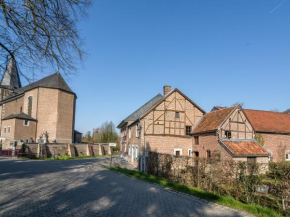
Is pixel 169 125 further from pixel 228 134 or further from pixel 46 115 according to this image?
pixel 46 115

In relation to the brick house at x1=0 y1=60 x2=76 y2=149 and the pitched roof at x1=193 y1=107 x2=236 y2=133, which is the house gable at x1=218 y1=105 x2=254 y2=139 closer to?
the pitched roof at x1=193 y1=107 x2=236 y2=133

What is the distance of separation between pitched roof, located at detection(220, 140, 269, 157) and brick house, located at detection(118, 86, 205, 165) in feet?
15.0

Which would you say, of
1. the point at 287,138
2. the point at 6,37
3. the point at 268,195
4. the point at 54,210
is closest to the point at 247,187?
the point at 268,195

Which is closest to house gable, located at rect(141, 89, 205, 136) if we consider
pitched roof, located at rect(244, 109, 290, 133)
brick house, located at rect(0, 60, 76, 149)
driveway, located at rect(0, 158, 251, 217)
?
pitched roof, located at rect(244, 109, 290, 133)

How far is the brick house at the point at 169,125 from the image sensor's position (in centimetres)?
2180

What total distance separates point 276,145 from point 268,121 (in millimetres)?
3273

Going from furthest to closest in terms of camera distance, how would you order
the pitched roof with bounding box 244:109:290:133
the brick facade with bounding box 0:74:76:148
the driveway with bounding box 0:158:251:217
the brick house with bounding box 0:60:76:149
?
the brick facade with bounding box 0:74:76:148 → the brick house with bounding box 0:60:76:149 → the pitched roof with bounding box 244:109:290:133 → the driveway with bounding box 0:158:251:217

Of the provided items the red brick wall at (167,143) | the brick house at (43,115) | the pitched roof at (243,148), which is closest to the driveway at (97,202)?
the pitched roof at (243,148)

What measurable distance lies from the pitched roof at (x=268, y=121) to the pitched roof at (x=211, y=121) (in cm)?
524

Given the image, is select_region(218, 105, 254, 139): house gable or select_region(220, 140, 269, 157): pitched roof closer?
select_region(220, 140, 269, 157): pitched roof

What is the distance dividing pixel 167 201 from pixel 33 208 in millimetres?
4345

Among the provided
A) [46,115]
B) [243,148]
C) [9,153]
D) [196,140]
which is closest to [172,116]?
[196,140]

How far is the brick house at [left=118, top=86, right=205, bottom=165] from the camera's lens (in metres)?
21.8

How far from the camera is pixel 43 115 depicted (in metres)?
42.8
